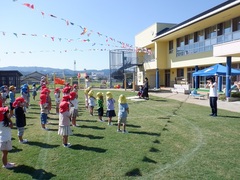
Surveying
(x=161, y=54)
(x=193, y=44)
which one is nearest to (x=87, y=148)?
(x=193, y=44)

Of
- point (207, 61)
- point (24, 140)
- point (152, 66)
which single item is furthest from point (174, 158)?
point (152, 66)

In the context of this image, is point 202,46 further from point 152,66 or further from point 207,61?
point 152,66

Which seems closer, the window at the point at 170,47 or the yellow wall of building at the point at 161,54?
the window at the point at 170,47

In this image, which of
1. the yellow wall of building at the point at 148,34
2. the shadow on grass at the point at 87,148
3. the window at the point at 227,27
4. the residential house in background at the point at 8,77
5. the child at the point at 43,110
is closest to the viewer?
the shadow on grass at the point at 87,148

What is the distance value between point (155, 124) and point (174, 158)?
13.1 feet

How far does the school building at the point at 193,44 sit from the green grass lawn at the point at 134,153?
32.9 ft

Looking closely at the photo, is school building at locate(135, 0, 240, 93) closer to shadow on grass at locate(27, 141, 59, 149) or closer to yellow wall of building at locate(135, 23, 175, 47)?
yellow wall of building at locate(135, 23, 175, 47)

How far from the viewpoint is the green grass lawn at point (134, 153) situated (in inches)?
201

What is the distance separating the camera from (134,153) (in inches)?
247

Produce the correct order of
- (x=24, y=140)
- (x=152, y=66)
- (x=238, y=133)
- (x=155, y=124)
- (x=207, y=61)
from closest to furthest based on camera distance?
1. (x=24, y=140)
2. (x=238, y=133)
3. (x=155, y=124)
4. (x=207, y=61)
5. (x=152, y=66)

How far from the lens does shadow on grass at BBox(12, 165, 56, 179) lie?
5000 mm

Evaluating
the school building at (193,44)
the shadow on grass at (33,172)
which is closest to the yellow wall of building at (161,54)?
the school building at (193,44)

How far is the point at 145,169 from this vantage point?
17.3 ft

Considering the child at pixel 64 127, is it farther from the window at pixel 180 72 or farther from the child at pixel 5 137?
the window at pixel 180 72
